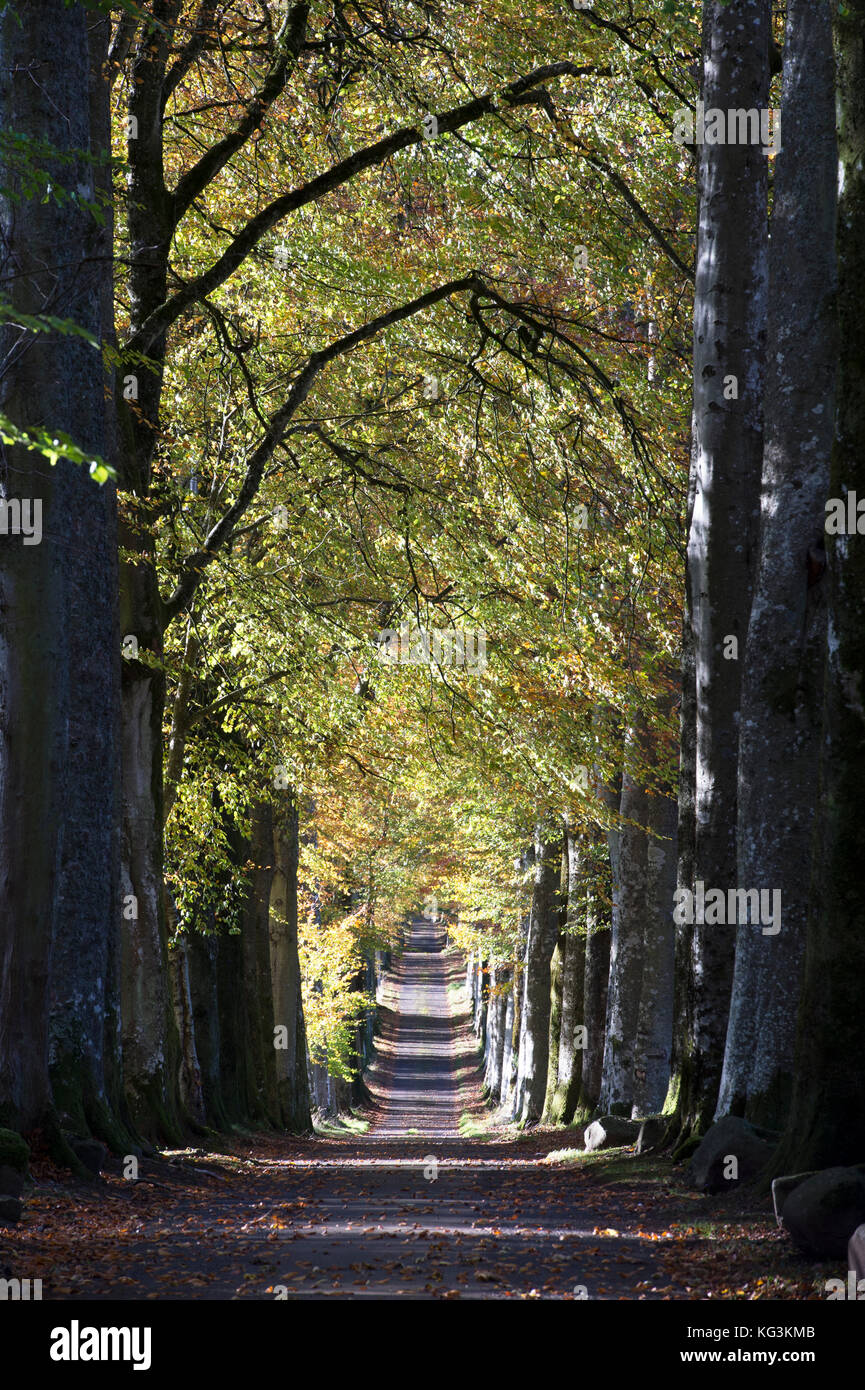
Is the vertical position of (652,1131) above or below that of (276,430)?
below

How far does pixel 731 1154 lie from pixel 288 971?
1774cm

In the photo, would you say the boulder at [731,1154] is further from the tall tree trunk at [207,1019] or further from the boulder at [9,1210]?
the tall tree trunk at [207,1019]

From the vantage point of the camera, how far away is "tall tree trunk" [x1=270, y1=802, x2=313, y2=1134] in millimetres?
24734

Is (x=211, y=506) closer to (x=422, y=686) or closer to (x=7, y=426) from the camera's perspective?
(x=422, y=686)

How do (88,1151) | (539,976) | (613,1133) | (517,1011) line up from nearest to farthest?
(88,1151) → (613,1133) → (539,976) → (517,1011)

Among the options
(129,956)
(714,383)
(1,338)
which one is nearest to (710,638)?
(714,383)

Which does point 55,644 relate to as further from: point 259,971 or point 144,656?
point 259,971

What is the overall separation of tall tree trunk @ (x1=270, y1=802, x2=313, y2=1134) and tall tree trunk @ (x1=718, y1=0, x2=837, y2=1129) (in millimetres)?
14546

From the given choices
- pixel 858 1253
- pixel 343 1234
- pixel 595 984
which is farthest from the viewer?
pixel 595 984

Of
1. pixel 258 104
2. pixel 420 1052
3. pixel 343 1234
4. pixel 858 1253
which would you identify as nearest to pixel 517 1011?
pixel 258 104

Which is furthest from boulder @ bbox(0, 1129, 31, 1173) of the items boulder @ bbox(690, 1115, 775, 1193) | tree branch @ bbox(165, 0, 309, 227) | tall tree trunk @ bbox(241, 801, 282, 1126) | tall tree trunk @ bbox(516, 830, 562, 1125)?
tall tree trunk @ bbox(516, 830, 562, 1125)

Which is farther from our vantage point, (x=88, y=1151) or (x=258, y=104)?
(x=258, y=104)

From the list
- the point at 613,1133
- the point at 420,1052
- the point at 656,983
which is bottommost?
the point at 420,1052

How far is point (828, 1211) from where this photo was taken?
21.3ft
